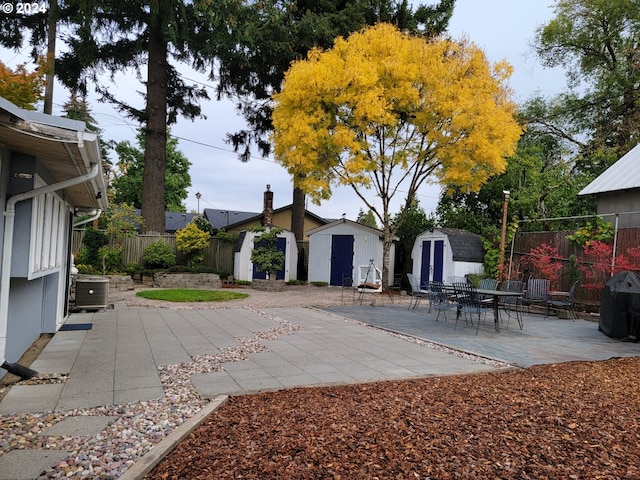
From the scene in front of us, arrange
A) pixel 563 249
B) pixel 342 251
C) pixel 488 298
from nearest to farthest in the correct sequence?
pixel 488 298, pixel 563 249, pixel 342 251

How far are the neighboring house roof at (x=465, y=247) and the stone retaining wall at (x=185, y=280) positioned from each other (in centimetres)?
838

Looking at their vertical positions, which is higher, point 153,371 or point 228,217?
point 228,217

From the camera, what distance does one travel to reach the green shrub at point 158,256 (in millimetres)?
15453

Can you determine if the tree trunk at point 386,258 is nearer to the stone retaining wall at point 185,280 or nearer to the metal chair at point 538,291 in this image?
the metal chair at point 538,291

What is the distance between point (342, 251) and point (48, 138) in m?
14.8

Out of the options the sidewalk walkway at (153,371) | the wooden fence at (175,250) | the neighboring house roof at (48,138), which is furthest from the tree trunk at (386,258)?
the neighboring house roof at (48,138)

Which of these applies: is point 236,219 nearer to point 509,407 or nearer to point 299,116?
point 299,116

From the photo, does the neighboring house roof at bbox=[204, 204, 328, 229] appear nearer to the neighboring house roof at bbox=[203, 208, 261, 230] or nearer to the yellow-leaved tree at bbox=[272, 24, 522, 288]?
the neighboring house roof at bbox=[203, 208, 261, 230]

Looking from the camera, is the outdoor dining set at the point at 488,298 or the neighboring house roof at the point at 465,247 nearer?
the outdoor dining set at the point at 488,298

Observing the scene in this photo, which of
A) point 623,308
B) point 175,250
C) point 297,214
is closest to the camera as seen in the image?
point 623,308

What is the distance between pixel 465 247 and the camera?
14.2 metres

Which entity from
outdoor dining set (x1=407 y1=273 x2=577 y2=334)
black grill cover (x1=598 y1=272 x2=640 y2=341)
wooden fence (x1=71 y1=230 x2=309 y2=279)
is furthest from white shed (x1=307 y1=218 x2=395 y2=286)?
black grill cover (x1=598 y1=272 x2=640 y2=341)

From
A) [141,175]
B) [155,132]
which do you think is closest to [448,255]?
[155,132]

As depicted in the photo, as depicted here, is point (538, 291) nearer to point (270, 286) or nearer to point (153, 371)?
point (270, 286)
